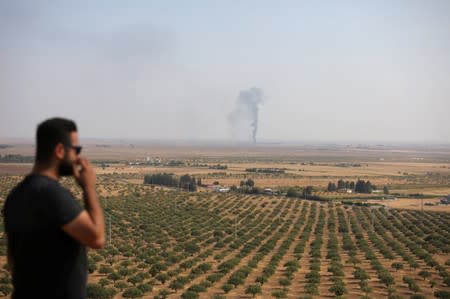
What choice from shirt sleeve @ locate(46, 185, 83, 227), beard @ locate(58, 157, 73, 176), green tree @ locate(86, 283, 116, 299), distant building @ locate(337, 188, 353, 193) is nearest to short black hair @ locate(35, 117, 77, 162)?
beard @ locate(58, 157, 73, 176)

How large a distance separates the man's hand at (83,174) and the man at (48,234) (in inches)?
2.2

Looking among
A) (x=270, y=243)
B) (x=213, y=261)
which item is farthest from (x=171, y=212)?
(x=213, y=261)

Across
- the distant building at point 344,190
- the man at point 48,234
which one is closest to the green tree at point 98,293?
the man at point 48,234

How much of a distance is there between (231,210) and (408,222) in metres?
18.5

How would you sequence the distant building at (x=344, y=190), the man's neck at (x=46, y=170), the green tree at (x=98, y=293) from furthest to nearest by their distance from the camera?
the distant building at (x=344, y=190) → the green tree at (x=98, y=293) → the man's neck at (x=46, y=170)

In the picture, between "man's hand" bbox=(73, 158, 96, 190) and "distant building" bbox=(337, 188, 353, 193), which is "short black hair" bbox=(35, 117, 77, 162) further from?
"distant building" bbox=(337, 188, 353, 193)

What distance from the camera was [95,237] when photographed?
3328 mm

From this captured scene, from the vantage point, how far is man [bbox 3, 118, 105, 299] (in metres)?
3.29

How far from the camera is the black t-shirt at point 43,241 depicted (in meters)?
3.30

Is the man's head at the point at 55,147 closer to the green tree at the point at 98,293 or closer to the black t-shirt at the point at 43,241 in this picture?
the black t-shirt at the point at 43,241

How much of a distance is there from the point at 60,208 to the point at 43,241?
0.26 meters

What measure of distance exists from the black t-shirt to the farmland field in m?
18.8

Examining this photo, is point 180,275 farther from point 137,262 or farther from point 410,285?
point 410,285

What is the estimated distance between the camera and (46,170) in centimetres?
352
